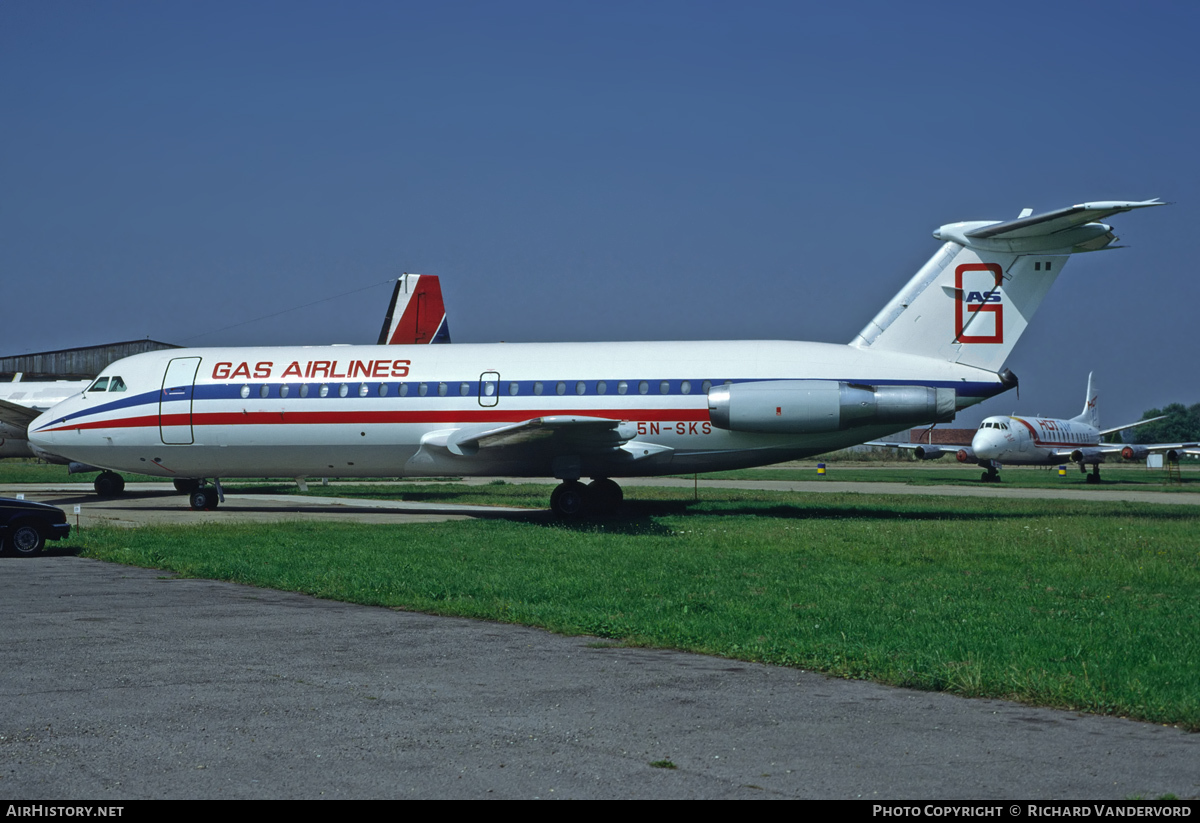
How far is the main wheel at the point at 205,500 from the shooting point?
2698 centimetres

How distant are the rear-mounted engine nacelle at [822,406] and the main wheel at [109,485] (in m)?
19.7

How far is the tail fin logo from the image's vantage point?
2309cm

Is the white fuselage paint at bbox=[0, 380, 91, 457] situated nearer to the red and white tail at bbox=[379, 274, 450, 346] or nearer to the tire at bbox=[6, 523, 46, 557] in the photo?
the red and white tail at bbox=[379, 274, 450, 346]

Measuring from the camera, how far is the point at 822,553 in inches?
639

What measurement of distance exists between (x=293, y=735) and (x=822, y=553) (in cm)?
1120

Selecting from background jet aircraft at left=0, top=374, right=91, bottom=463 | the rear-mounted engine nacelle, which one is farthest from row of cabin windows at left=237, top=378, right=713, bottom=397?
background jet aircraft at left=0, top=374, right=91, bottom=463

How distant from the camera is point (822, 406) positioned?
2234 centimetres

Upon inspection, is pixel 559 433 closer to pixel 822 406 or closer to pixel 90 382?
pixel 822 406

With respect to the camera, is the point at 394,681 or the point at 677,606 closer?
the point at 394,681

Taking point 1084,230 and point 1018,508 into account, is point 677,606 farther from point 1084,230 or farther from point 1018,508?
point 1018,508

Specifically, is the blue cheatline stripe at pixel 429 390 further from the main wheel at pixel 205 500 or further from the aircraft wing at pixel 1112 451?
the aircraft wing at pixel 1112 451

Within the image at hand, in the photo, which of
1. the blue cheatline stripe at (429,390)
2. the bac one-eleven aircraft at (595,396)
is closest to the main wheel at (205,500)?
the bac one-eleven aircraft at (595,396)
